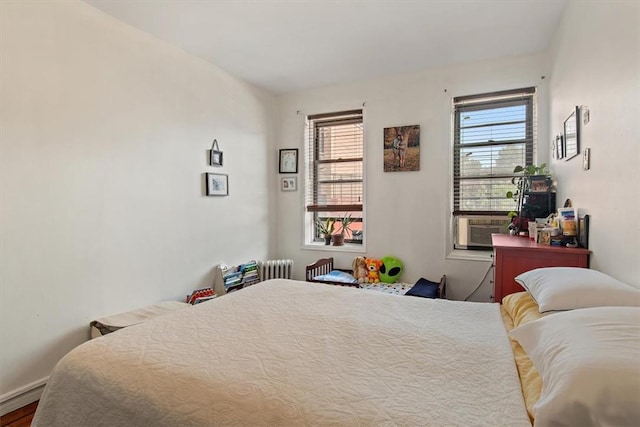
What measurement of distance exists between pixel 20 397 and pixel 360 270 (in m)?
2.89

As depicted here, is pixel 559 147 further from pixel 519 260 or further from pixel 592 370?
pixel 592 370

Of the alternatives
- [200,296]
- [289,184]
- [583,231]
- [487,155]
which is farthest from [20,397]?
[487,155]

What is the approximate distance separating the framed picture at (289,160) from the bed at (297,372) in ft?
9.26

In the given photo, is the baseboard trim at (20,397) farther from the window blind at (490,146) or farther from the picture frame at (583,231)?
the window blind at (490,146)

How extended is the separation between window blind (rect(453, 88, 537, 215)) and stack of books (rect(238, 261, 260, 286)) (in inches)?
91.8

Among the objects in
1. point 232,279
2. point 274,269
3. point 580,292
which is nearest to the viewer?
point 580,292

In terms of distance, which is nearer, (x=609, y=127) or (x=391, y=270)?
(x=609, y=127)

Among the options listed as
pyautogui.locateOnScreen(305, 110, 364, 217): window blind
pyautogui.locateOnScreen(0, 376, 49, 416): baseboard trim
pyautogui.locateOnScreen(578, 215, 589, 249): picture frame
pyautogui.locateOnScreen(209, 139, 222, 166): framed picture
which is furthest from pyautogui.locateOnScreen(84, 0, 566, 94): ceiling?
pyautogui.locateOnScreen(0, 376, 49, 416): baseboard trim

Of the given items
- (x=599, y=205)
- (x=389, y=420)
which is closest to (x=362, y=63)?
(x=599, y=205)

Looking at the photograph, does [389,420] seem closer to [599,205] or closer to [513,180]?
[599,205]

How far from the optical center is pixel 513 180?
10.9ft

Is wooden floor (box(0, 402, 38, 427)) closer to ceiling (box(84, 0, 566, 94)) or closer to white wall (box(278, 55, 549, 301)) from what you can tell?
ceiling (box(84, 0, 566, 94))

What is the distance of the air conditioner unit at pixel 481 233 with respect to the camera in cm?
344

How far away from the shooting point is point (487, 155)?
3.47 metres
